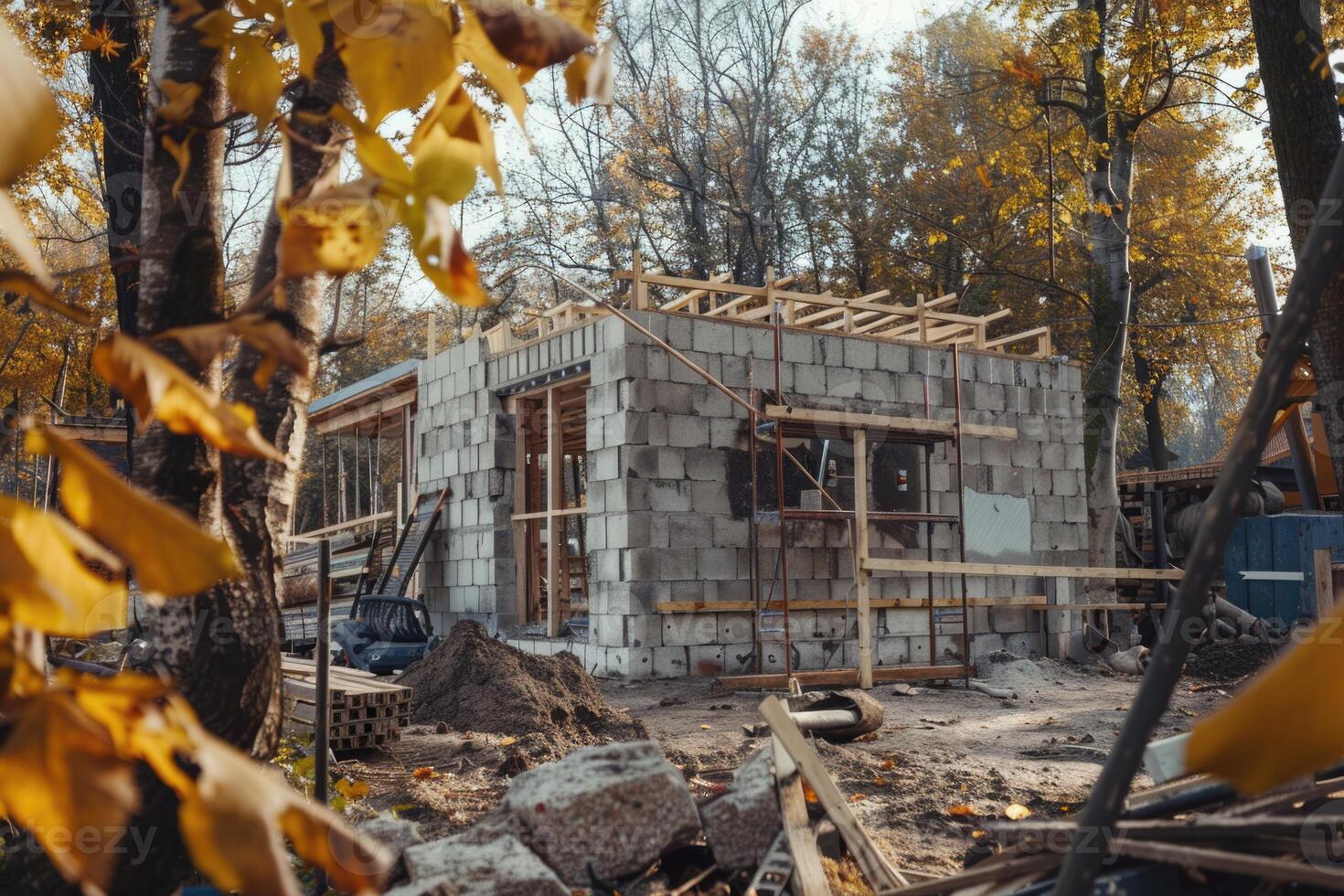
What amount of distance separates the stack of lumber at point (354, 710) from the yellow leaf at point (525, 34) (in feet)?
19.9

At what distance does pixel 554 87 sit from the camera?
83.7ft

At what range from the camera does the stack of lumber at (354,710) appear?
6.50 meters

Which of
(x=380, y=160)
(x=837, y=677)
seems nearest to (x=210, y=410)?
(x=380, y=160)

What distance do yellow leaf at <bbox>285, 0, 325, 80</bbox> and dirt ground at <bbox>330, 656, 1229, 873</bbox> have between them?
4.03 metres

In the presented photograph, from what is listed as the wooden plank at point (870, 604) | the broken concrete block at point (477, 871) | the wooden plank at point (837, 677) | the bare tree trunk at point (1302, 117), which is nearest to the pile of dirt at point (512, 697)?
the wooden plank at point (837, 677)

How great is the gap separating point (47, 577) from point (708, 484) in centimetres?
1090

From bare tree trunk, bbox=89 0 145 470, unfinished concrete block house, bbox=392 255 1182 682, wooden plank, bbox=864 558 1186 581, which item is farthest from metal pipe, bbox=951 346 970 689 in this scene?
bare tree trunk, bbox=89 0 145 470

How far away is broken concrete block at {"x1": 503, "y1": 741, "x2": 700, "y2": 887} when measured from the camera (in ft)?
12.4

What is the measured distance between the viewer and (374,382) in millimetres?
17188

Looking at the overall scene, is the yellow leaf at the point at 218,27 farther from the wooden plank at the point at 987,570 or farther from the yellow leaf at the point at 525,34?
the wooden plank at the point at 987,570

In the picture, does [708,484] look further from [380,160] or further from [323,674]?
[380,160]

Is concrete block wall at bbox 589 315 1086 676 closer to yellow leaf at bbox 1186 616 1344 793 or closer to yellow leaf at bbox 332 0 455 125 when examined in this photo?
yellow leaf at bbox 332 0 455 125

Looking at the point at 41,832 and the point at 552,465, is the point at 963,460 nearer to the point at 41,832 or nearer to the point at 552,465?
the point at 552,465

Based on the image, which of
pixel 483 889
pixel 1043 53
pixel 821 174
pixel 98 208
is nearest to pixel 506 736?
pixel 483 889
